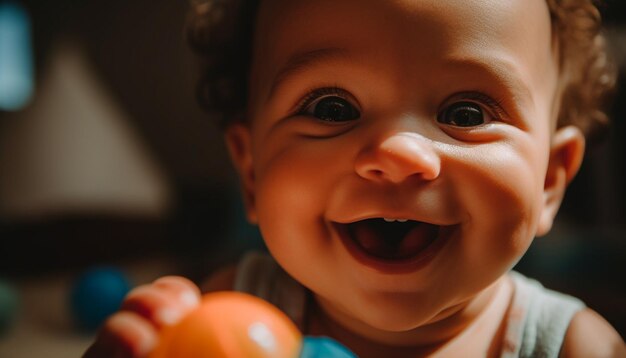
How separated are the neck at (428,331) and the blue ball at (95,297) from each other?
614mm

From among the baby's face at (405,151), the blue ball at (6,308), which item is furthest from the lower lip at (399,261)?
the blue ball at (6,308)

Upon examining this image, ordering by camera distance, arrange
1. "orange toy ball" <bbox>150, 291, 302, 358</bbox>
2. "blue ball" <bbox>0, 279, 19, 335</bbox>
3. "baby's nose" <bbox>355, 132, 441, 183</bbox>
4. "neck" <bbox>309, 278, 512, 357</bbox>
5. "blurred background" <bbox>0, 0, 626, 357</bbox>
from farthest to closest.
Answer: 1. "blurred background" <bbox>0, 0, 626, 357</bbox>
2. "blue ball" <bbox>0, 279, 19, 335</bbox>
3. "neck" <bbox>309, 278, 512, 357</bbox>
4. "baby's nose" <bbox>355, 132, 441, 183</bbox>
5. "orange toy ball" <bbox>150, 291, 302, 358</bbox>

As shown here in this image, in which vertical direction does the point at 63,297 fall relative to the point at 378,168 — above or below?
below

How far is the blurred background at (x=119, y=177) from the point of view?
55.6 inches

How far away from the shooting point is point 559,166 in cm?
77

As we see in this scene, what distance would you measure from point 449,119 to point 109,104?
1.33 metres

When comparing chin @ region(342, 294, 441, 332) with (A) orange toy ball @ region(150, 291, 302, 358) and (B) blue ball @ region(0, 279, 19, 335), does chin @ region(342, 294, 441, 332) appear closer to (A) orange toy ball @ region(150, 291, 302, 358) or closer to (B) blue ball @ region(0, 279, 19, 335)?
(A) orange toy ball @ region(150, 291, 302, 358)

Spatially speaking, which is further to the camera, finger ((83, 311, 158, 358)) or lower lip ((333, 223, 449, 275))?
A: lower lip ((333, 223, 449, 275))

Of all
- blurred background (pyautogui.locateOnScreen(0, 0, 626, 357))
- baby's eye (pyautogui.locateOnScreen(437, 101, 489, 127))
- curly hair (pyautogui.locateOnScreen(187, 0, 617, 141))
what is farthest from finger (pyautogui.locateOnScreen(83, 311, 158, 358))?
blurred background (pyautogui.locateOnScreen(0, 0, 626, 357))

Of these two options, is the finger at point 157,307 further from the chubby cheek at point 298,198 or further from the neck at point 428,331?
the neck at point 428,331

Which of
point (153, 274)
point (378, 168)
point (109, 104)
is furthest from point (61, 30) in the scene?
point (378, 168)

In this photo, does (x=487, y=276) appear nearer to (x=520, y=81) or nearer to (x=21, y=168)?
(x=520, y=81)

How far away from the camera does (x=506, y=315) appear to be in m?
0.76

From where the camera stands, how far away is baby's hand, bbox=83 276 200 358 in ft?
1.56
